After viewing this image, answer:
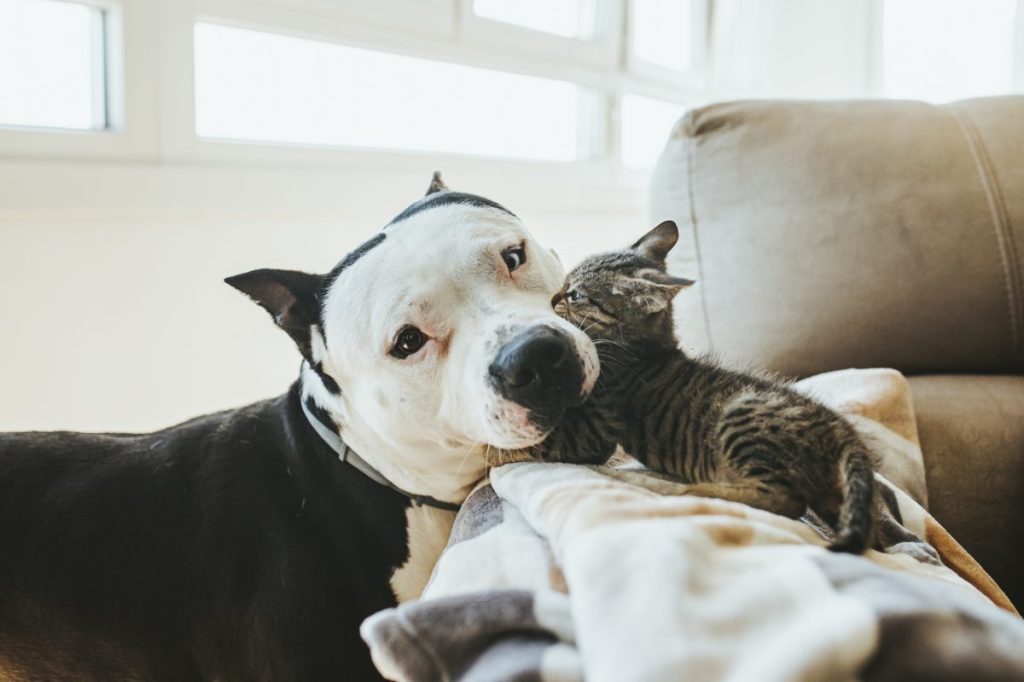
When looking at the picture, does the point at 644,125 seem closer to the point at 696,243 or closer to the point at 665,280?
the point at 696,243

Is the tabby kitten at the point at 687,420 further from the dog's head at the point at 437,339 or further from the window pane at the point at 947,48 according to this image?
the window pane at the point at 947,48

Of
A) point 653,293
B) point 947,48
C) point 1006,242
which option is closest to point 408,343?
point 653,293

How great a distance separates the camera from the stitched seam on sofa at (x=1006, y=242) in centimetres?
168

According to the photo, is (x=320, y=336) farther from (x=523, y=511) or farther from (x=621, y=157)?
(x=621, y=157)

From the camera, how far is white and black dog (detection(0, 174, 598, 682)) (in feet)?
3.75

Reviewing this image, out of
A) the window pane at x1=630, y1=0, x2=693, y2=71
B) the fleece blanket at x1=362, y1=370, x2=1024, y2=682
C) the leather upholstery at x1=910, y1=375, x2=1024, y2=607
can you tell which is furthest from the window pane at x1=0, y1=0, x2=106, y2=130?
the window pane at x1=630, y1=0, x2=693, y2=71

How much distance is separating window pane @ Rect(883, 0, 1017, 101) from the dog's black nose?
3799 mm

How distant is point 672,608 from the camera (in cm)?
62

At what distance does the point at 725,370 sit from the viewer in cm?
122

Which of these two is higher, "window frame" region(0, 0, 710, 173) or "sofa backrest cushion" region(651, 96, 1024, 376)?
"window frame" region(0, 0, 710, 173)

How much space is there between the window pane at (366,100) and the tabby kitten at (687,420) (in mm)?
1433

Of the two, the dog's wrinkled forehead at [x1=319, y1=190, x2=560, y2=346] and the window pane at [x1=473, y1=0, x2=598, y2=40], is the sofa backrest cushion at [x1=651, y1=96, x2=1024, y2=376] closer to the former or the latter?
the dog's wrinkled forehead at [x1=319, y1=190, x2=560, y2=346]

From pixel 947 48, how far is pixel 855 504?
158 inches

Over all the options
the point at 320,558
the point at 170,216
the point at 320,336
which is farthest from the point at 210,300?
the point at 320,558
